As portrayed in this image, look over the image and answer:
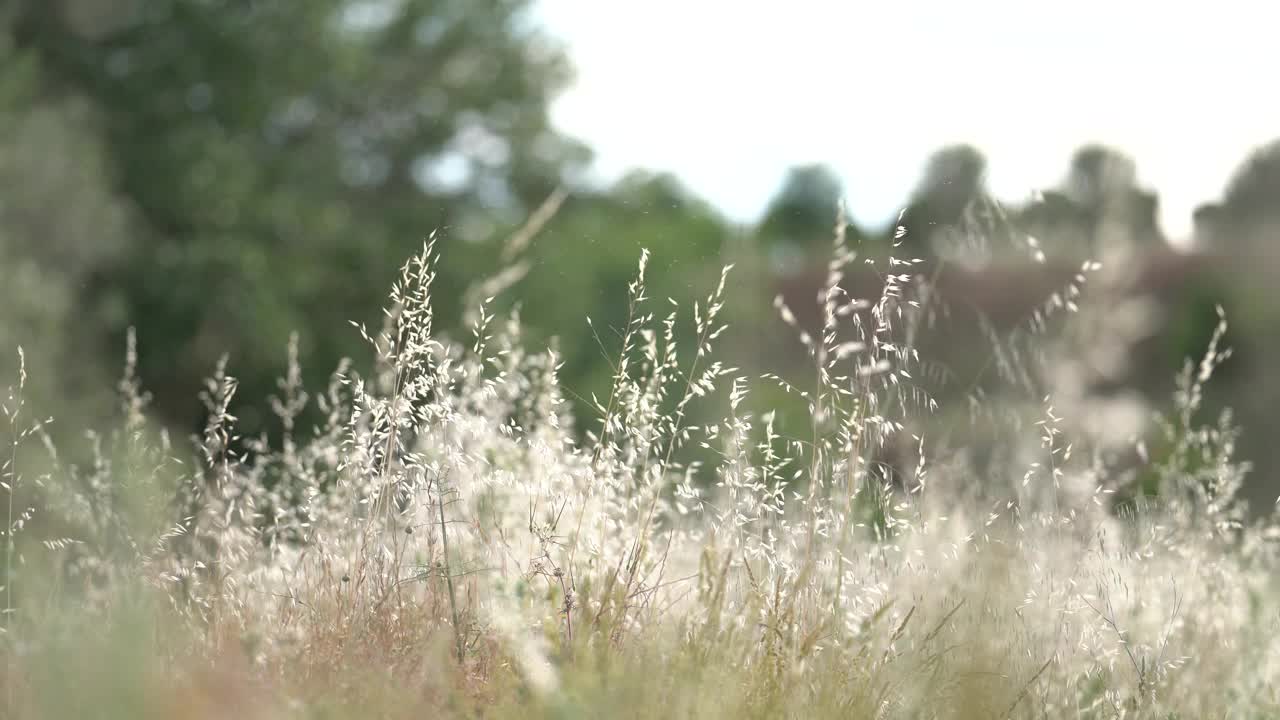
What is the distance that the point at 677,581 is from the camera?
115 inches

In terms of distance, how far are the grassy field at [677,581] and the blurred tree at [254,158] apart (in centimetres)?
976

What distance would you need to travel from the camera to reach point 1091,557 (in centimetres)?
354

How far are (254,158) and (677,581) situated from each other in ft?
45.4

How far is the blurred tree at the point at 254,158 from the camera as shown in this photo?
14.4 m

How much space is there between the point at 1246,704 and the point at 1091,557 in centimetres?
61

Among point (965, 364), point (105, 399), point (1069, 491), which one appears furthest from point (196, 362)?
point (1069, 491)

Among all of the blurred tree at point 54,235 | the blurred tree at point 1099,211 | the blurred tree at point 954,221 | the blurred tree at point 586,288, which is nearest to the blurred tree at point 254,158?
the blurred tree at point 54,235

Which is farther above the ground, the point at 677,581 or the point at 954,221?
the point at 954,221

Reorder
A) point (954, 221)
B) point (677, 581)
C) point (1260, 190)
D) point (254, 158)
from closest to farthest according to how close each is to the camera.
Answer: point (677, 581) < point (954, 221) < point (254, 158) < point (1260, 190)

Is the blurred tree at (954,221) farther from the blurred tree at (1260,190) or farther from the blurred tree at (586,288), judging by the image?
the blurred tree at (1260,190)

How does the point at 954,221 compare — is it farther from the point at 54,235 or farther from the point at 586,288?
the point at 586,288

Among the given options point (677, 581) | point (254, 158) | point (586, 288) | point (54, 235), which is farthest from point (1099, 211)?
point (586, 288)

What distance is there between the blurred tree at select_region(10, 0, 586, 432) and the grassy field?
384 inches

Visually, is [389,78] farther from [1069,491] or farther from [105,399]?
[1069,491]
